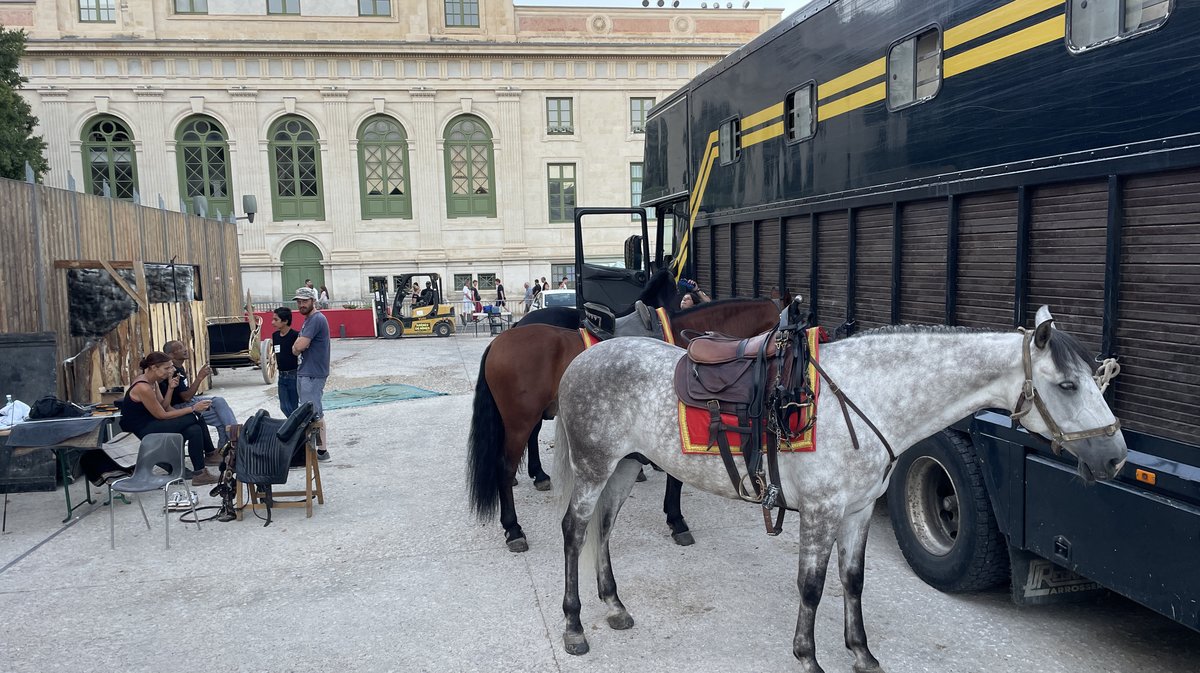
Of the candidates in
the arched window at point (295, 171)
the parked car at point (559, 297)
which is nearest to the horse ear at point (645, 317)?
the parked car at point (559, 297)

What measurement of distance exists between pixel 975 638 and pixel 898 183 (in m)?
2.91

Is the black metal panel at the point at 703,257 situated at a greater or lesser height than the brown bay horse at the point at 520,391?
greater

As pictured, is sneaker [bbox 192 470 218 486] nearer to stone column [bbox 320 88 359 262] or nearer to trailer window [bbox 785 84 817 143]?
trailer window [bbox 785 84 817 143]

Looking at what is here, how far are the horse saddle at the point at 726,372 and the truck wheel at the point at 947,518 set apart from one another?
1.63 metres

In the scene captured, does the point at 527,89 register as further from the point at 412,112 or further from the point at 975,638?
the point at 975,638

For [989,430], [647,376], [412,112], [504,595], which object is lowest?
[504,595]

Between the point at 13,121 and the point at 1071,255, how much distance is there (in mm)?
30973

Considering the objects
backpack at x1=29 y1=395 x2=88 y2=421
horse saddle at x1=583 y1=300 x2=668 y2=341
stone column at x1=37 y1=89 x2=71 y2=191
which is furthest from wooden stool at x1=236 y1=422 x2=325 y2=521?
stone column at x1=37 y1=89 x2=71 y2=191

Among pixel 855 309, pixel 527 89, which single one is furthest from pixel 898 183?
pixel 527 89

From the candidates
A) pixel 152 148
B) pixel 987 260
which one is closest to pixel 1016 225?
pixel 987 260

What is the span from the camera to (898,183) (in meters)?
4.95

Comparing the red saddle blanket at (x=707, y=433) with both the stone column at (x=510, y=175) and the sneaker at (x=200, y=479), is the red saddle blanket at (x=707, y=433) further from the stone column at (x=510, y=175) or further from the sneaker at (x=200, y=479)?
the stone column at (x=510, y=175)

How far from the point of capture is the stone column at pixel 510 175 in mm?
31641

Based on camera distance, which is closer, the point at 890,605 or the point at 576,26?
the point at 890,605
